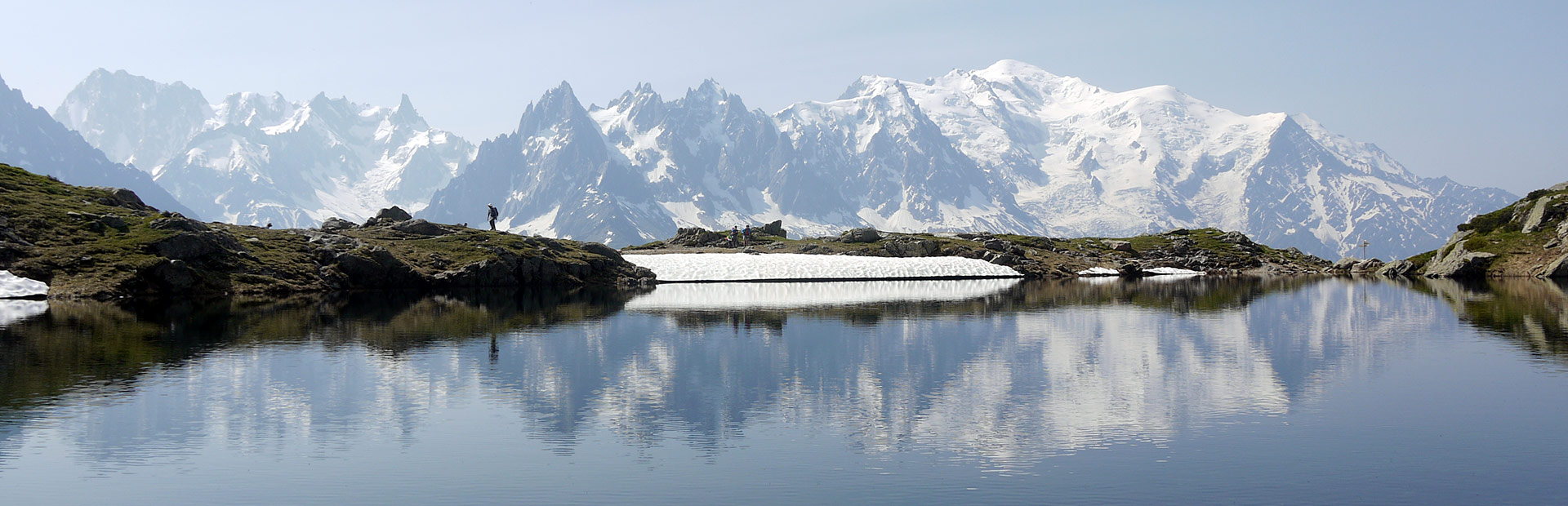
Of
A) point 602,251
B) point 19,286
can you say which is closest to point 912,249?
point 602,251

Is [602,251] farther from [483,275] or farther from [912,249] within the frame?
[912,249]

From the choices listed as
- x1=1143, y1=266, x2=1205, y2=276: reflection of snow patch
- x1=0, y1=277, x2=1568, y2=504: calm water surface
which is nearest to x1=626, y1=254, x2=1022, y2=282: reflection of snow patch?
x1=1143, y1=266, x2=1205, y2=276: reflection of snow patch

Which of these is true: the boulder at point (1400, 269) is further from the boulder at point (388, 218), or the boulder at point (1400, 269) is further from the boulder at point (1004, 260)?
the boulder at point (388, 218)

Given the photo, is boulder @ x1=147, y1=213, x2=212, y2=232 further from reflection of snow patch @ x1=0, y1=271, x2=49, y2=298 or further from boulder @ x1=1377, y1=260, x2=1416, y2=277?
boulder @ x1=1377, y1=260, x2=1416, y2=277

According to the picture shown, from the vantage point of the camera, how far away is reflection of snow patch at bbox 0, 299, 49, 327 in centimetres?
6388

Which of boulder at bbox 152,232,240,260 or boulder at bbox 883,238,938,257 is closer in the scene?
boulder at bbox 152,232,240,260

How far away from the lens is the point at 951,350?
48844 millimetres

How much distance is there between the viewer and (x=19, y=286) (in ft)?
273

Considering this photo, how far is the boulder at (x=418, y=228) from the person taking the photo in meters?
132

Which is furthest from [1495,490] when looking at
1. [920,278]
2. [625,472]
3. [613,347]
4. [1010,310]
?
[920,278]

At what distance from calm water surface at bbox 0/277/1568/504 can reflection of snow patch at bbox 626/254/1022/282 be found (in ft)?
244

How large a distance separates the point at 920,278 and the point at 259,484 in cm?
13052

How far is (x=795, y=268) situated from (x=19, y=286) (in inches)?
3521

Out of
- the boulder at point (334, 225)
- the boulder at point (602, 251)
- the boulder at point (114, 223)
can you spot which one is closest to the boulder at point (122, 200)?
the boulder at point (114, 223)
